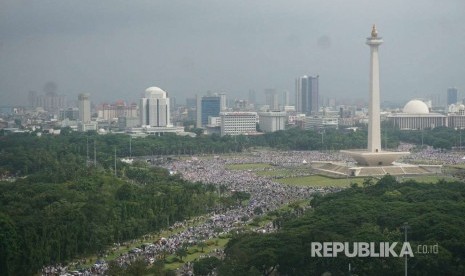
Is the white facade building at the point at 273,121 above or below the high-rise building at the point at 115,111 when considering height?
below

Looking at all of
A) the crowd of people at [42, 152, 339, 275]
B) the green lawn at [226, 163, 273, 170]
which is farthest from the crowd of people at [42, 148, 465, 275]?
the green lawn at [226, 163, 273, 170]

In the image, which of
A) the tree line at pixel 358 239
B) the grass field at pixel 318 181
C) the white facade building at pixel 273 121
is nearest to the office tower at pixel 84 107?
the white facade building at pixel 273 121

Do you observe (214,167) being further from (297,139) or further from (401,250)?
(401,250)

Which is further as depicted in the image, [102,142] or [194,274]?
[102,142]

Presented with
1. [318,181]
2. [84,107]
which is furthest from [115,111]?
[318,181]

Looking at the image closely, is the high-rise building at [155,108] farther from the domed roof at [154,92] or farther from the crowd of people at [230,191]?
the crowd of people at [230,191]

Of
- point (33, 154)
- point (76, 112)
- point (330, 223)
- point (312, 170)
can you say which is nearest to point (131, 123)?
point (76, 112)

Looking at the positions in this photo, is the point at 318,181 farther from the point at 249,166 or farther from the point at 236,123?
the point at 236,123
